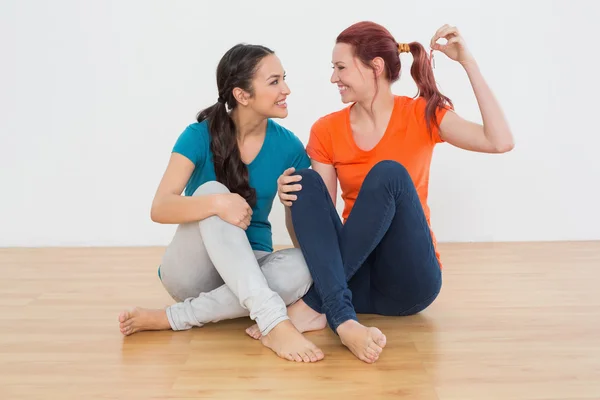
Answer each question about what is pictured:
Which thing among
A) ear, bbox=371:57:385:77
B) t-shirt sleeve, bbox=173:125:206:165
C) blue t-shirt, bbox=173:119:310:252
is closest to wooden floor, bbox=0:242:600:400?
blue t-shirt, bbox=173:119:310:252

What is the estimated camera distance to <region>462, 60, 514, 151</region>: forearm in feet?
7.39

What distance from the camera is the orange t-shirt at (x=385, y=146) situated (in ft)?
8.07

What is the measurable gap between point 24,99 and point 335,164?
2115 mm

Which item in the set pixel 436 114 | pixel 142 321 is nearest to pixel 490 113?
pixel 436 114

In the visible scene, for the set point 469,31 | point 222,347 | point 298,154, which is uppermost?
point 469,31

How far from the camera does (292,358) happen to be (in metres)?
2.05

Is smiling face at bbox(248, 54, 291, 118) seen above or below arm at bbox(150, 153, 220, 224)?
above

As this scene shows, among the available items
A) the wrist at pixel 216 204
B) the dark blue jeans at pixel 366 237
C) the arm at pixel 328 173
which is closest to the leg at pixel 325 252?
the dark blue jeans at pixel 366 237

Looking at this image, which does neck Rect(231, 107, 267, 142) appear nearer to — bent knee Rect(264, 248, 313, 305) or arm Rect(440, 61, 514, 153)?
bent knee Rect(264, 248, 313, 305)

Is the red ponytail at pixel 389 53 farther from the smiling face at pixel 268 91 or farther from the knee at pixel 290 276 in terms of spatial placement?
the knee at pixel 290 276

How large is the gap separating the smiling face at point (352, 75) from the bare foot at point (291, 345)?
820 millimetres

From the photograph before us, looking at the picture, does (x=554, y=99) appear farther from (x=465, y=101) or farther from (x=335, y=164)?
(x=335, y=164)

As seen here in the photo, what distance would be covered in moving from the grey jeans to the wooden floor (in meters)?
0.08

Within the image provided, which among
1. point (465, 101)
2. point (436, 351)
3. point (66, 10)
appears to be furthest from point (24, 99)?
point (436, 351)
